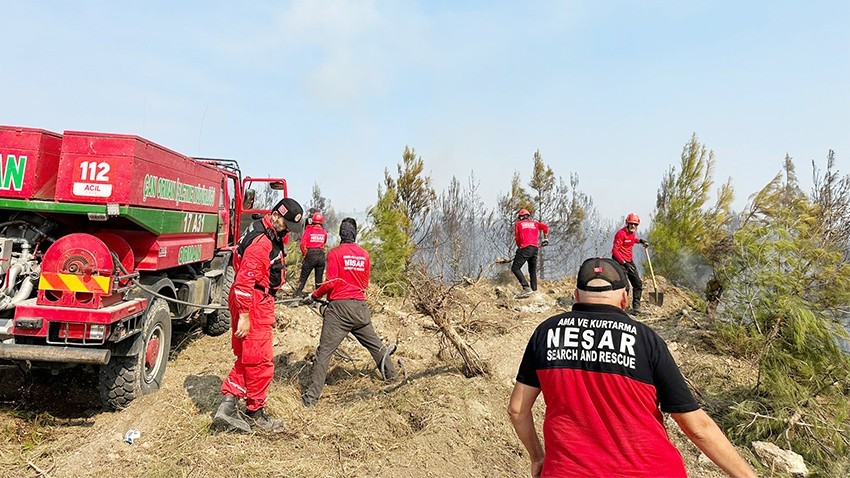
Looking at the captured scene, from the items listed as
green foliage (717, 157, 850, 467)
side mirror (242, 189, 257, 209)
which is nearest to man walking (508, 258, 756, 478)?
green foliage (717, 157, 850, 467)

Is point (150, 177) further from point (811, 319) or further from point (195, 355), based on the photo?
point (811, 319)

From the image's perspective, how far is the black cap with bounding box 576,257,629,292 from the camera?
2.12 meters

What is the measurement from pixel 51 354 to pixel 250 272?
1635 mm

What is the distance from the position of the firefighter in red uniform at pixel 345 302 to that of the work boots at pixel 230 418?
0.86 metres

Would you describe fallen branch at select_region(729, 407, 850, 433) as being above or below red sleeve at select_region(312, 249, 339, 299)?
below

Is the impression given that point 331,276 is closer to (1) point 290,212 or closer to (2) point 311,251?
(1) point 290,212

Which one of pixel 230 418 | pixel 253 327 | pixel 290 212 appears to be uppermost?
pixel 290 212

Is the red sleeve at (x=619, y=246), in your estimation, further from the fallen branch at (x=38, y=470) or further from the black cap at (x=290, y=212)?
the fallen branch at (x=38, y=470)

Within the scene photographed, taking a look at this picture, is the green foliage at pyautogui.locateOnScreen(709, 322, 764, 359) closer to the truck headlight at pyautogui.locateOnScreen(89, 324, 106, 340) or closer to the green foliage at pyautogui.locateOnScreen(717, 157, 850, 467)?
the green foliage at pyautogui.locateOnScreen(717, 157, 850, 467)

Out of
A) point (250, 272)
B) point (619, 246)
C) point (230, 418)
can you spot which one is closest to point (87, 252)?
point (250, 272)

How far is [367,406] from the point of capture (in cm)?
483

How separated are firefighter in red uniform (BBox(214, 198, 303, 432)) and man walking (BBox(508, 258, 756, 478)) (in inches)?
109

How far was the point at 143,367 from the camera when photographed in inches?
189

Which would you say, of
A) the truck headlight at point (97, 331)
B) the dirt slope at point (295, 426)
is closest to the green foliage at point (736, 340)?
the dirt slope at point (295, 426)
